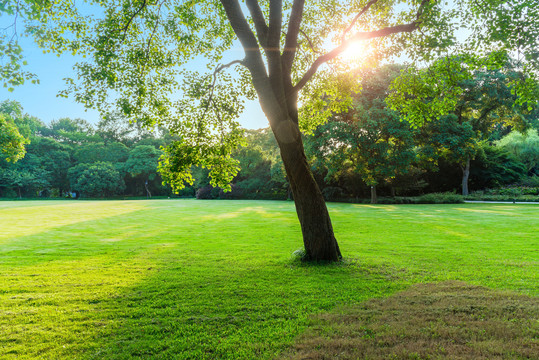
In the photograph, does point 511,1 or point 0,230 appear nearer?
point 511,1

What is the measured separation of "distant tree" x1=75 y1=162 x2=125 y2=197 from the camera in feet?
190

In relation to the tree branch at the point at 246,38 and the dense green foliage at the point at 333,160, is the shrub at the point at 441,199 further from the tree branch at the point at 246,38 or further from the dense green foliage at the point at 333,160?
the tree branch at the point at 246,38

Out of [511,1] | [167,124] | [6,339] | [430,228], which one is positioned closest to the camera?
[6,339]

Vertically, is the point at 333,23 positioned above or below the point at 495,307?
above

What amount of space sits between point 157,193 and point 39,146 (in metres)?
25.3

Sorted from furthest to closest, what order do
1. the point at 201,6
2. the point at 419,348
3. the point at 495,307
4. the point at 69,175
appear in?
the point at 69,175
the point at 201,6
the point at 495,307
the point at 419,348

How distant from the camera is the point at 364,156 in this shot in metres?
28.0

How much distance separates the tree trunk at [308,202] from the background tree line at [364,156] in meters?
2.97

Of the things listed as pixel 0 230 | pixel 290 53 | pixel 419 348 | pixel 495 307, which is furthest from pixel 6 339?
pixel 0 230

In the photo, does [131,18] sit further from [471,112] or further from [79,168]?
[79,168]

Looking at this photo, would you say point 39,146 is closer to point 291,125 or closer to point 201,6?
point 201,6

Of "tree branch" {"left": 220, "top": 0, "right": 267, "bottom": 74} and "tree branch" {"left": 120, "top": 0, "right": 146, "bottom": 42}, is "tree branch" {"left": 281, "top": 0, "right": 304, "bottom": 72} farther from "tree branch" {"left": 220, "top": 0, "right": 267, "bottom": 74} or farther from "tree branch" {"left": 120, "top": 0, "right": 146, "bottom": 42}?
"tree branch" {"left": 120, "top": 0, "right": 146, "bottom": 42}

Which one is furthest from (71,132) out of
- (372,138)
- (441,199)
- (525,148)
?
(525,148)

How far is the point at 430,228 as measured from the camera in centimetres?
1407
